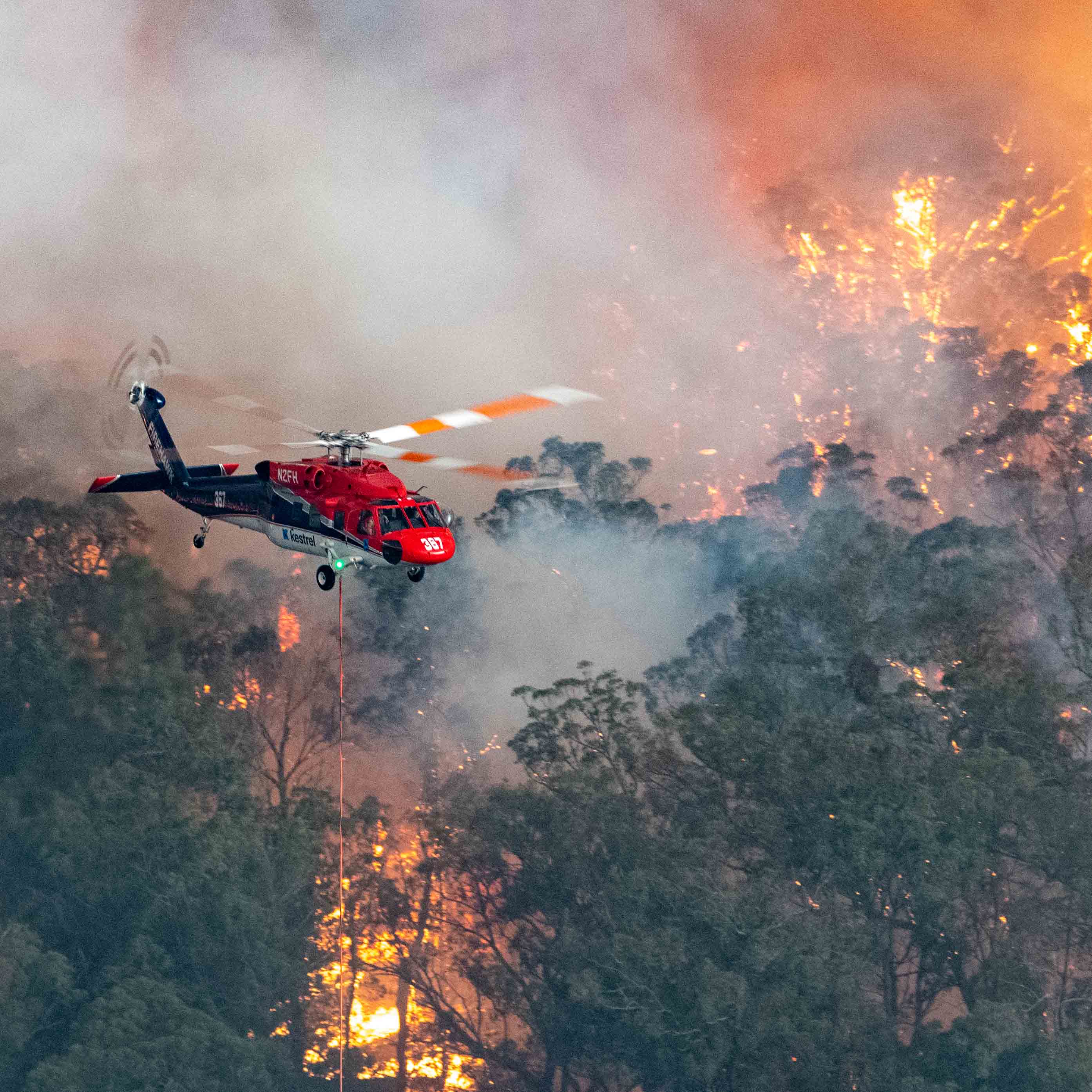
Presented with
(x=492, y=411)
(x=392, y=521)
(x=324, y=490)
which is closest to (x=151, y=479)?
(x=324, y=490)

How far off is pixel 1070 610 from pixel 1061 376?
13729 millimetres

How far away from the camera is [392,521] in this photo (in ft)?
86.4

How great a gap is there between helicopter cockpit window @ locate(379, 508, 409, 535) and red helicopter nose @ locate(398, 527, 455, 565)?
0.17m

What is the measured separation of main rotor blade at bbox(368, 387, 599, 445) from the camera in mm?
22344

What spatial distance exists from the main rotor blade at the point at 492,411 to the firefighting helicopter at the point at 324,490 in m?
0.05

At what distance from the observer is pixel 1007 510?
67.4 metres

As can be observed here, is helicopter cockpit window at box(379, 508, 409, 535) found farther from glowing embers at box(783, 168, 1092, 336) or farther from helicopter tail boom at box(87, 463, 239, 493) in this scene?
glowing embers at box(783, 168, 1092, 336)

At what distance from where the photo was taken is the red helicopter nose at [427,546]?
2608 centimetres

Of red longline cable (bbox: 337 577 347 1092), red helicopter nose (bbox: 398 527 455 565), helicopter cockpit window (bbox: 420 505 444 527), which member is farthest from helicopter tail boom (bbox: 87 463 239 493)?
red longline cable (bbox: 337 577 347 1092)

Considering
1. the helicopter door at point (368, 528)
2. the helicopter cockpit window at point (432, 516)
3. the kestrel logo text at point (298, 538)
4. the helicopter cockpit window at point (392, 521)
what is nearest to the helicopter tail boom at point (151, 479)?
the kestrel logo text at point (298, 538)

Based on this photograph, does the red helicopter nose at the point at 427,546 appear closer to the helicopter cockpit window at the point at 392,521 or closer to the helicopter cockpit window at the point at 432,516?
the helicopter cockpit window at the point at 432,516

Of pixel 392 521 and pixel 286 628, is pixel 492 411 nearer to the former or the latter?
pixel 392 521

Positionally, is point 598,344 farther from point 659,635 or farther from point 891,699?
point 891,699

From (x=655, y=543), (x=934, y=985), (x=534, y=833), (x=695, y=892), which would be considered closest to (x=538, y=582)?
(x=655, y=543)
